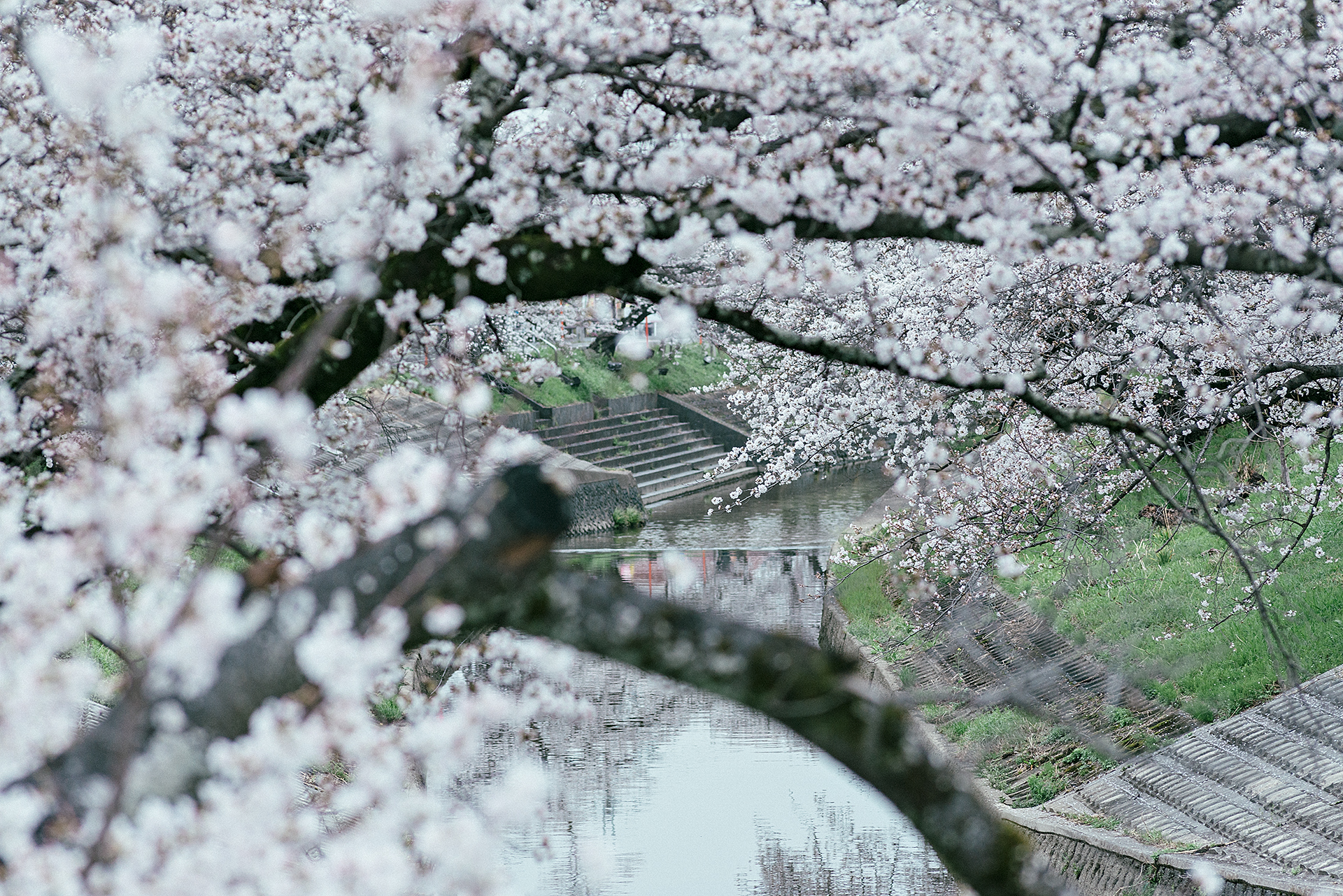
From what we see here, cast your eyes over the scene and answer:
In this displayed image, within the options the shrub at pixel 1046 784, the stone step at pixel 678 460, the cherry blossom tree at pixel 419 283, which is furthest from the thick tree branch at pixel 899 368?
the stone step at pixel 678 460

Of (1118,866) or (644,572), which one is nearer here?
(1118,866)

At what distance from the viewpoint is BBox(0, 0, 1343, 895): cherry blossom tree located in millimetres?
1826

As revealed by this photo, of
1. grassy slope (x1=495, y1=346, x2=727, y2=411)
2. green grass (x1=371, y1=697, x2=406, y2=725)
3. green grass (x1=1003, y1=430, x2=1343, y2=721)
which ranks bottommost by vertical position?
green grass (x1=371, y1=697, x2=406, y2=725)

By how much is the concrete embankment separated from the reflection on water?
1202 mm

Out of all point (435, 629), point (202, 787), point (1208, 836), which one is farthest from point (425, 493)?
point (1208, 836)

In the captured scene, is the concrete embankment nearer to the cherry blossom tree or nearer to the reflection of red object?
the cherry blossom tree

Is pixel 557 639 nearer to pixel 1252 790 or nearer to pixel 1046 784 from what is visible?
pixel 1252 790

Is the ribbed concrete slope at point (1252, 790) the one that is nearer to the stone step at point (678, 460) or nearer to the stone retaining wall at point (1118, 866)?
the stone retaining wall at point (1118, 866)

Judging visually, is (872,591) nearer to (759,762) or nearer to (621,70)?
(759,762)

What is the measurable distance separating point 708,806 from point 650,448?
1638cm

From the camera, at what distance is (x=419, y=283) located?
3.72 m

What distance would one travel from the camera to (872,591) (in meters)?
13.0

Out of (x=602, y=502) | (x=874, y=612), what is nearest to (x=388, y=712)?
(x=874, y=612)

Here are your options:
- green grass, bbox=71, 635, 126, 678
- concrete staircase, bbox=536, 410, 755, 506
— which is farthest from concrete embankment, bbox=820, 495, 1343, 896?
concrete staircase, bbox=536, 410, 755, 506
